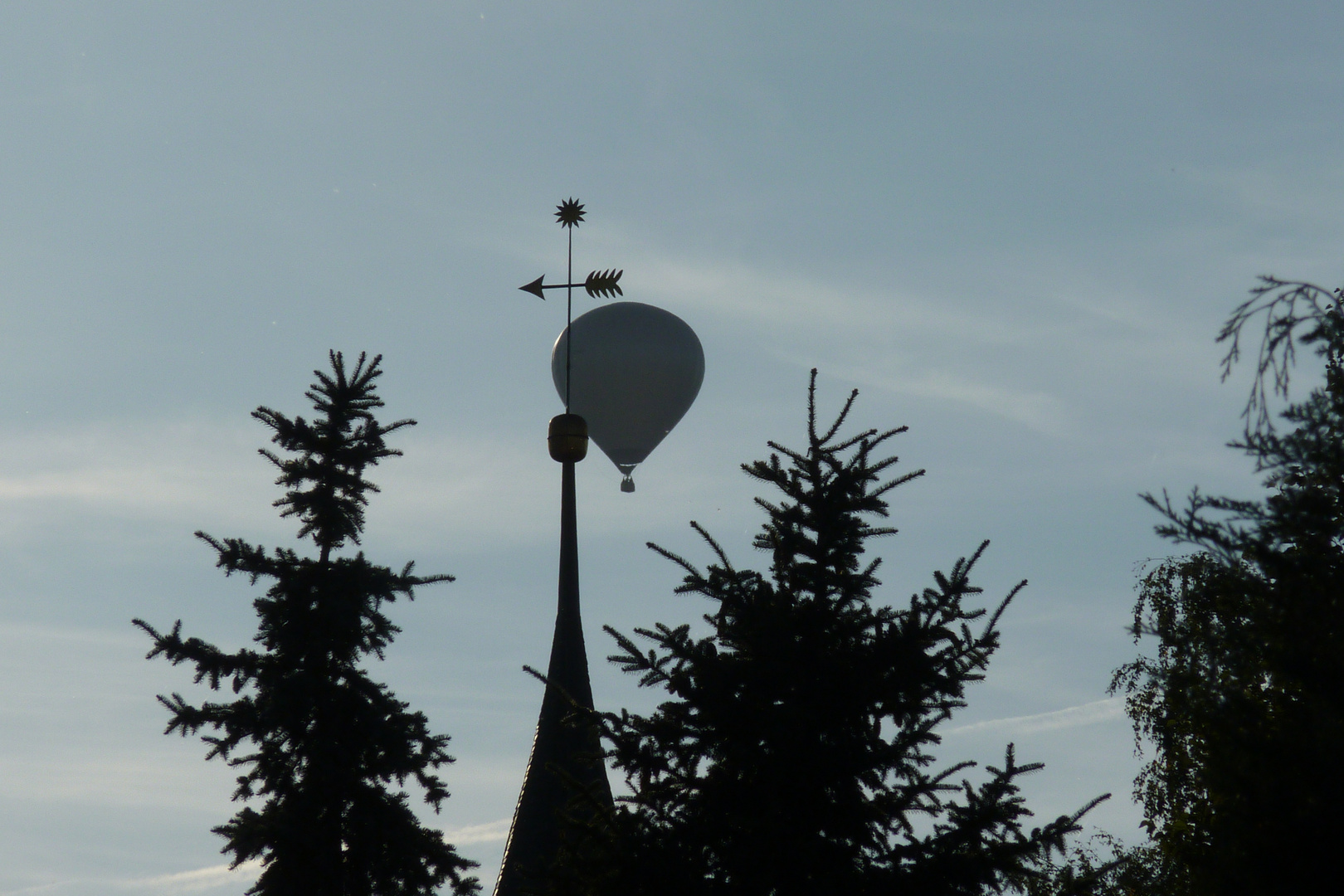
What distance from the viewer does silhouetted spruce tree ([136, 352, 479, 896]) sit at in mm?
18875

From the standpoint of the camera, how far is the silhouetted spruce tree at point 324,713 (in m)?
18.9

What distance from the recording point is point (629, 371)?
23.5 metres

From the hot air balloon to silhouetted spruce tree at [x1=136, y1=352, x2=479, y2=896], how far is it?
4321mm

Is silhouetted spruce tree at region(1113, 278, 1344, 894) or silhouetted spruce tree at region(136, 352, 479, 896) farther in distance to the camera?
silhouetted spruce tree at region(136, 352, 479, 896)

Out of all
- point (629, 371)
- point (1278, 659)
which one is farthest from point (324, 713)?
point (1278, 659)

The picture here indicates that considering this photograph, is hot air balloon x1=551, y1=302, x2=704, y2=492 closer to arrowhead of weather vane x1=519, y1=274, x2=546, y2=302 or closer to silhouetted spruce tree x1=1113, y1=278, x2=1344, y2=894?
arrowhead of weather vane x1=519, y1=274, x2=546, y2=302

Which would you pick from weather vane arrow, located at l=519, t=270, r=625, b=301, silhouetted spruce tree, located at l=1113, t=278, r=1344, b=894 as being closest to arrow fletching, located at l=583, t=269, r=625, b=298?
weather vane arrow, located at l=519, t=270, r=625, b=301

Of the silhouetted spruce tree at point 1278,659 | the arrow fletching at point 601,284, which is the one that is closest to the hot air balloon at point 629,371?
the arrow fletching at point 601,284

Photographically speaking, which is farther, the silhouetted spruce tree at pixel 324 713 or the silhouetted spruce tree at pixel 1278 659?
the silhouetted spruce tree at pixel 324 713

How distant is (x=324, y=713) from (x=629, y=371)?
278 inches

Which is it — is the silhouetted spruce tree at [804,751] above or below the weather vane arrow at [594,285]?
below

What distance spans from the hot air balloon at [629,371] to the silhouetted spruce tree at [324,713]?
170 inches

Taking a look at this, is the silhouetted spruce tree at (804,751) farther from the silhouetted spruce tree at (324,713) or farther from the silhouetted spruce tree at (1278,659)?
the silhouetted spruce tree at (324,713)

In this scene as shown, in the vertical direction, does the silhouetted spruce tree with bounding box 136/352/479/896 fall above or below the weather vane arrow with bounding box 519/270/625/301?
below
